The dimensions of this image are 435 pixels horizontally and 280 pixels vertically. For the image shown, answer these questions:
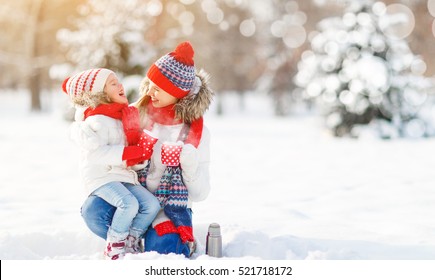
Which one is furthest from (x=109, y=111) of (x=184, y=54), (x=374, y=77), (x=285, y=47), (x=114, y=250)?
(x=285, y=47)

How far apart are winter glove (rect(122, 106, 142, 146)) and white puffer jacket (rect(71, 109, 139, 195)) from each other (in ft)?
0.18

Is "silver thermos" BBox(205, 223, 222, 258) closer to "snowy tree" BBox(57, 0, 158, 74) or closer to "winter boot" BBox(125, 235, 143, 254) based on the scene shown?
"winter boot" BBox(125, 235, 143, 254)

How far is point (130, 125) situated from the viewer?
125 inches

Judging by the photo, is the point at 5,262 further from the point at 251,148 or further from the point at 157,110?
the point at 251,148

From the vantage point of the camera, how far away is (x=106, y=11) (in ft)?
49.2

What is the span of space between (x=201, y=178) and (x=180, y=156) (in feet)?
0.83

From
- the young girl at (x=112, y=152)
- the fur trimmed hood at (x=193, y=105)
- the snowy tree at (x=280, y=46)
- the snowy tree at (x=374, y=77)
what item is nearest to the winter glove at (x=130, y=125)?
the young girl at (x=112, y=152)

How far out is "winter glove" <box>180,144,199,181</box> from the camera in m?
3.18

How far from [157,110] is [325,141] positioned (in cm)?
857

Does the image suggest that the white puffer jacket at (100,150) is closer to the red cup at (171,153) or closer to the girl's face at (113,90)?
the girl's face at (113,90)

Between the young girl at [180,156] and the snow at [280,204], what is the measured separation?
23 cm

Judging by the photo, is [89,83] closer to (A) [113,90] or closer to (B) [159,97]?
(A) [113,90]

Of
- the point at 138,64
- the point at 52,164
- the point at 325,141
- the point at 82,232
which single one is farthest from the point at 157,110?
the point at 138,64

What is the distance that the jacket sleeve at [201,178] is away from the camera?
3.32 metres
